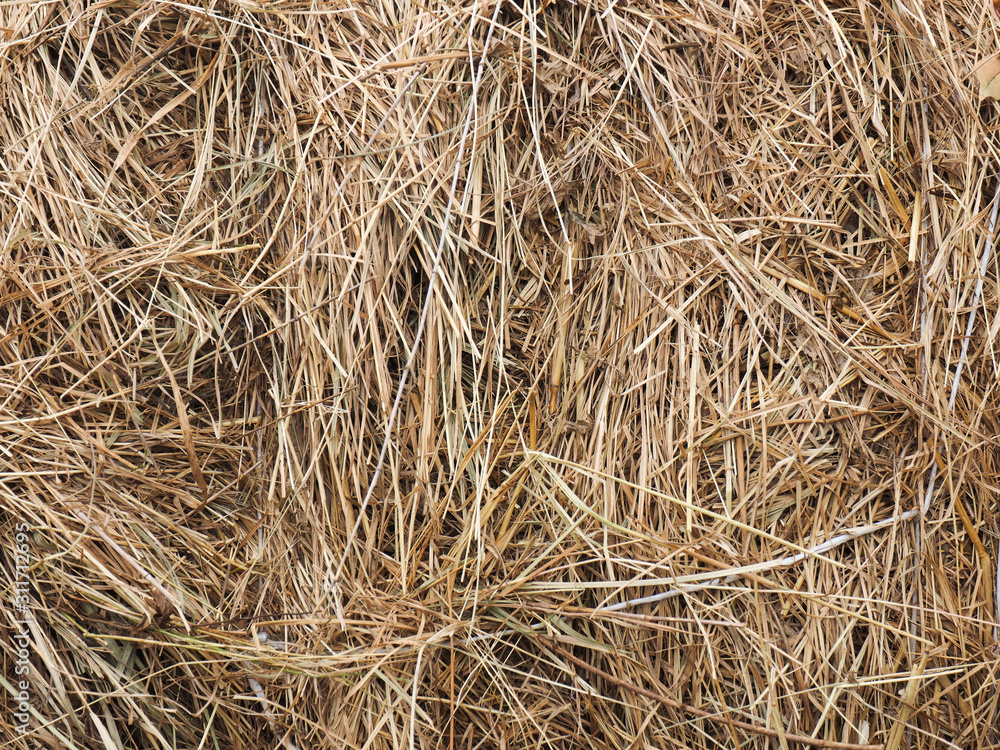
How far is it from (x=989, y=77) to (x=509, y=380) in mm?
1078

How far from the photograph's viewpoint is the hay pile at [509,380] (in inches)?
51.0

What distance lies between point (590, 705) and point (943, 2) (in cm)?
150

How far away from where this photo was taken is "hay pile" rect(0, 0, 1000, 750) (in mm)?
1296

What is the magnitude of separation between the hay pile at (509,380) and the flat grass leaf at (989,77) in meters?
0.03

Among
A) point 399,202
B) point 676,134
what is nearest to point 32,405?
point 399,202

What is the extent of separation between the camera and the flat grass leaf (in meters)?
1.36

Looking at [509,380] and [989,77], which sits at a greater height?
[989,77]

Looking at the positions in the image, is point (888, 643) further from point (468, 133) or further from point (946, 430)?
point (468, 133)

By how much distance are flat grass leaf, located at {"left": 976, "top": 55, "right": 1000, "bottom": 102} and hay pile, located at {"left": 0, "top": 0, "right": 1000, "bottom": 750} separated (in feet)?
0.11

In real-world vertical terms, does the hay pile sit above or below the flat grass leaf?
below

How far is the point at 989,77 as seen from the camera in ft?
4.48

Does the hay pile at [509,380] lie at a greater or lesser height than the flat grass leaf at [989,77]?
lesser

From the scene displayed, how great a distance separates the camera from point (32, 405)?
4.48ft

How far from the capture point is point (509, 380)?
1405 millimetres
